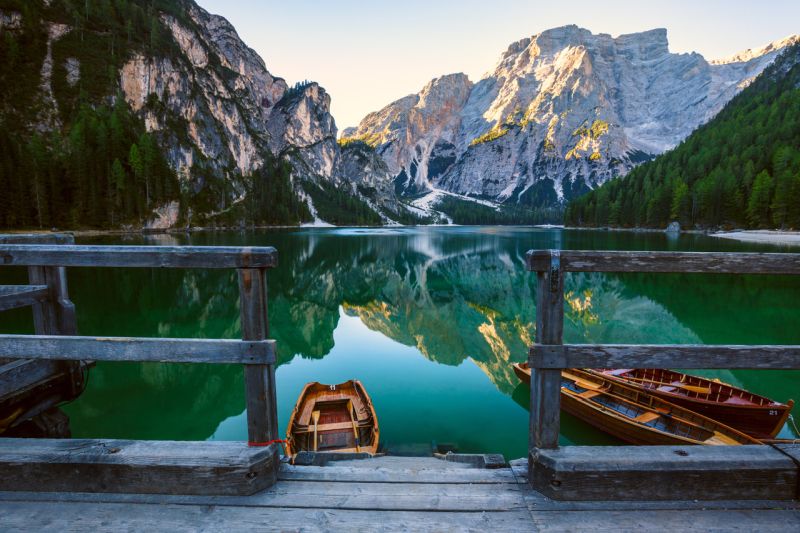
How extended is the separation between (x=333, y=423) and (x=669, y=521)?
30.3ft

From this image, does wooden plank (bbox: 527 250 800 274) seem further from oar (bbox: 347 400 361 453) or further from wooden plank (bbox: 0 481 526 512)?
oar (bbox: 347 400 361 453)

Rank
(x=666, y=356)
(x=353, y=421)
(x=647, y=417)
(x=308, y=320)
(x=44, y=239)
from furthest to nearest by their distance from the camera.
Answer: (x=308, y=320)
(x=647, y=417)
(x=353, y=421)
(x=44, y=239)
(x=666, y=356)

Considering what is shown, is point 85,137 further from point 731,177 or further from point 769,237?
point 731,177

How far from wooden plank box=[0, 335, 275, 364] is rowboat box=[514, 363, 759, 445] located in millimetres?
9533

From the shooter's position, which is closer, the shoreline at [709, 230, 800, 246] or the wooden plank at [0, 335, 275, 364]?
the wooden plank at [0, 335, 275, 364]

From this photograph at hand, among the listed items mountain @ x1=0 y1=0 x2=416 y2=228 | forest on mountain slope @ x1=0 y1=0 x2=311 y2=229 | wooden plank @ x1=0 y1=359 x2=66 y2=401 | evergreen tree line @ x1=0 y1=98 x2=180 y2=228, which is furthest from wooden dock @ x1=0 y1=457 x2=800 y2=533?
mountain @ x1=0 y1=0 x2=416 y2=228

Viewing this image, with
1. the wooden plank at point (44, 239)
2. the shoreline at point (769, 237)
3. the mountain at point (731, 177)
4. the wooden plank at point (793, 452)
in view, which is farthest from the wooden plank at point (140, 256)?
the mountain at point (731, 177)

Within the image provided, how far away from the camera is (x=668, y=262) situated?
394cm

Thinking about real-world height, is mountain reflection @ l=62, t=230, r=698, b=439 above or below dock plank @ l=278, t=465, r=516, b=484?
below

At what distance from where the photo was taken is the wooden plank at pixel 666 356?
152 inches

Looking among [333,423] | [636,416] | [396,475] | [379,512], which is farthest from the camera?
[636,416]

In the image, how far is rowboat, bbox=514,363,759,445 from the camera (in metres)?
10.5

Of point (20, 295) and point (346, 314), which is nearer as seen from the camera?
point (20, 295)

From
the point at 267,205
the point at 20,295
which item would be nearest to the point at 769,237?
the point at 20,295
